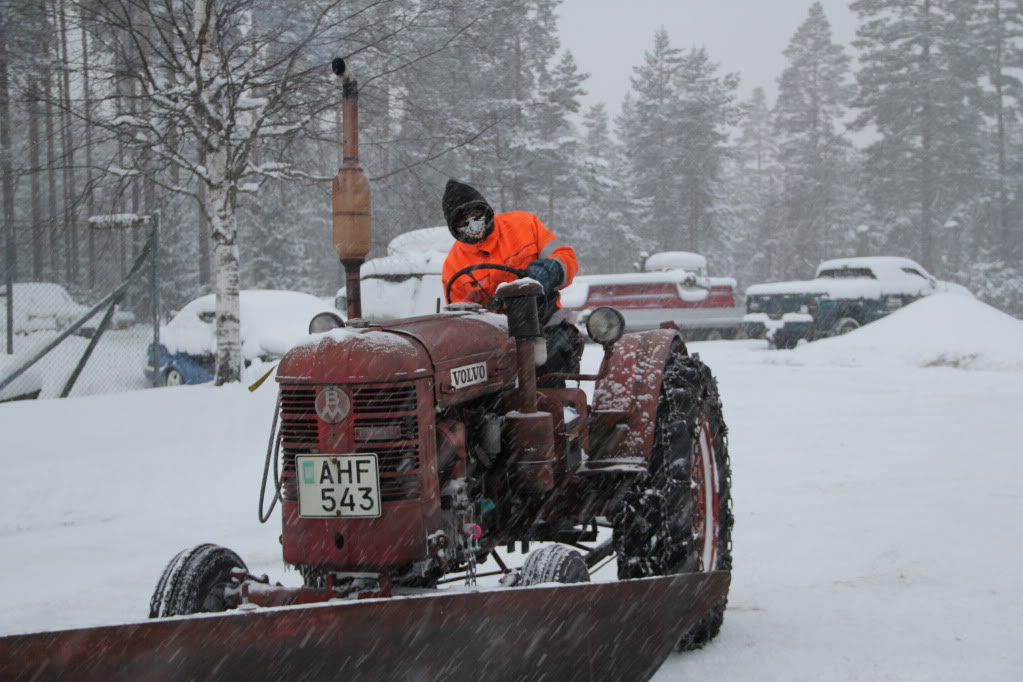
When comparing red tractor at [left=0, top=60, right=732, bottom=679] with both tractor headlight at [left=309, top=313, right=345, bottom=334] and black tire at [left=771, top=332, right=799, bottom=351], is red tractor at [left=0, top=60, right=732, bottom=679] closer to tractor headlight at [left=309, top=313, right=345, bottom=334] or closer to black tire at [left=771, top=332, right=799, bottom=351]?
tractor headlight at [left=309, top=313, right=345, bottom=334]

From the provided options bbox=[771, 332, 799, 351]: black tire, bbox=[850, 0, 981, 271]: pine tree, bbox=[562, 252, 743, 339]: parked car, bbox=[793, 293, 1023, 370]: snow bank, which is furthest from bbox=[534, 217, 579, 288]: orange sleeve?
bbox=[850, 0, 981, 271]: pine tree

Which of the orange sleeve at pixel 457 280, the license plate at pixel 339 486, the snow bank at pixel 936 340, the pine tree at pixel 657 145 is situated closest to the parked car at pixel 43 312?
the orange sleeve at pixel 457 280

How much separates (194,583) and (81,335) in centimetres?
1042

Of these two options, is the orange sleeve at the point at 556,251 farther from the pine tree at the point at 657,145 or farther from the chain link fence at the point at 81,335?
the pine tree at the point at 657,145

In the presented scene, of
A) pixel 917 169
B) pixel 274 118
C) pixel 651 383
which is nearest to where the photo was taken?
pixel 651 383

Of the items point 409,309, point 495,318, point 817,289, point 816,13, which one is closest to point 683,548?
point 495,318

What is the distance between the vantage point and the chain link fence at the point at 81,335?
977 centimetres

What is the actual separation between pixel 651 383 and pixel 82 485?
15.7ft

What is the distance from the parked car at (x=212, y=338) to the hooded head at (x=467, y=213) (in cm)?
901

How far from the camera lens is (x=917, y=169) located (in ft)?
125

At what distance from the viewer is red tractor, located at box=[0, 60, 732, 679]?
239cm

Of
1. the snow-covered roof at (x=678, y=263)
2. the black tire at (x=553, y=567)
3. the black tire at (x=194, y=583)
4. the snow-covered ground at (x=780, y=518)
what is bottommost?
the snow-covered ground at (x=780, y=518)

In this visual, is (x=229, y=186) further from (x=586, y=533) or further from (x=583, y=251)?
(x=583, y=251)

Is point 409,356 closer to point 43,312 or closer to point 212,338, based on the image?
point 212,338
